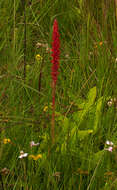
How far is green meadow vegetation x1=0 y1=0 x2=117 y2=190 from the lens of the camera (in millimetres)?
1413

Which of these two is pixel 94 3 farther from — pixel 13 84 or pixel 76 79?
pixel 13 84

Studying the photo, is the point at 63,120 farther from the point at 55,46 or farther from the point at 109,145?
the point at 55,46

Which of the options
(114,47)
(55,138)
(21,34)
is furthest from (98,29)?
(55,138)

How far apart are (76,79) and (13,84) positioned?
0.38 m

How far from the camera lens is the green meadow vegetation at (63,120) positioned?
1413 millimetres

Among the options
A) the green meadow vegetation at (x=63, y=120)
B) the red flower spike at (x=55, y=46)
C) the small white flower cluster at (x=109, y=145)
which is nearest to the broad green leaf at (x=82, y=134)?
the green meadow vegetation at (x=63, y=120)

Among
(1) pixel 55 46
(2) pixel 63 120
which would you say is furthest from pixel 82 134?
(1) pixel 55 46

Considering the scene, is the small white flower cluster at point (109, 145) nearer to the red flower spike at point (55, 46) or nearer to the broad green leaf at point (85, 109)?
the broad green leaf at point (85, 109)

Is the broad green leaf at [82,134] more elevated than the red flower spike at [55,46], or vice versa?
the red flower spike at [55,46]

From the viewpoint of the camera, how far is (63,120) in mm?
1599

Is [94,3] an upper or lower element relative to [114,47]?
upper

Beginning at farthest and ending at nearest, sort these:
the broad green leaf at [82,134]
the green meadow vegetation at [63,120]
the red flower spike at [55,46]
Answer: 1. the broad green leaf at [82,134]
2. the green meadow vegetation at [63,120]
3. the red flower spike at [55,46]

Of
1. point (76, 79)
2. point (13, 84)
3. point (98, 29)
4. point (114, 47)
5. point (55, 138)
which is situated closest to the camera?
point (55, 138)

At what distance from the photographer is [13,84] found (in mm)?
1876
